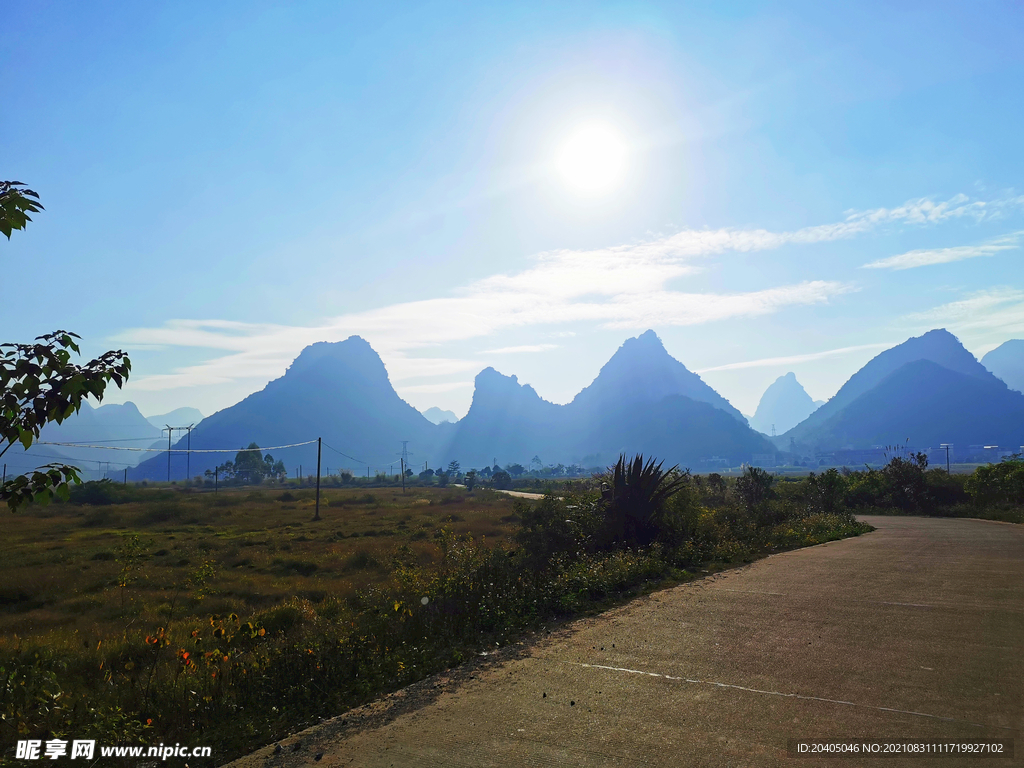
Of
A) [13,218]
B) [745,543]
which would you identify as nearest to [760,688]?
[13,218]

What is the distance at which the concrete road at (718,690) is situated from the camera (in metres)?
3.94

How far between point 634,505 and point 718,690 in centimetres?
784

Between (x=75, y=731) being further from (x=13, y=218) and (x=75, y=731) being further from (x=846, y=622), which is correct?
(x=846, y=622)

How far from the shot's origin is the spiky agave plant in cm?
1234

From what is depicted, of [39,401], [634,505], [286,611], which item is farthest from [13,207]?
[634,505]

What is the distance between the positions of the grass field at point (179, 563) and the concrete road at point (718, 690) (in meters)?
3.11

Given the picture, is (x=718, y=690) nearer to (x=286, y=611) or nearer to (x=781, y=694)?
(x=781, y=694)

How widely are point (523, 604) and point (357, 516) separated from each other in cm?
3777

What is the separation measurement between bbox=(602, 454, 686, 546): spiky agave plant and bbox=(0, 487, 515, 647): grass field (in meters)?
5.42

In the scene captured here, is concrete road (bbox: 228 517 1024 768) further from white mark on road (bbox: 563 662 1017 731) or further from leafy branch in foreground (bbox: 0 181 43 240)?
leafy branch in foreground (bbox: 0 181 43 240)

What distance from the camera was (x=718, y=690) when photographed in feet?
15.8

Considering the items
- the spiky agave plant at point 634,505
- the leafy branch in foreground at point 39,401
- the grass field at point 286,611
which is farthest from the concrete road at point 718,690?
the spiky agave plant at point 634,505

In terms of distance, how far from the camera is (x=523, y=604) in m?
7.95

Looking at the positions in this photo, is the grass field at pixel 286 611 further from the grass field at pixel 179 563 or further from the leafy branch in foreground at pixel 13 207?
the leafy branch in foreground at pixel 13 207
